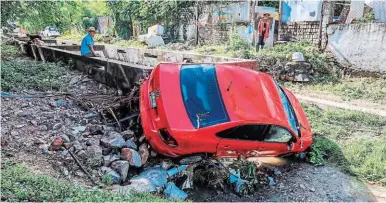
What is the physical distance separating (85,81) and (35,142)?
15.3 feet

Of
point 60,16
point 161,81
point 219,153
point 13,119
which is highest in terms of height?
point 60,16

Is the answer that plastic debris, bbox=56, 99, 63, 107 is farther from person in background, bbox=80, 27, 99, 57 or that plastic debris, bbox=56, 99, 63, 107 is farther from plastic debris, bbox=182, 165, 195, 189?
person in background, bbox=80, 27, 99, 57

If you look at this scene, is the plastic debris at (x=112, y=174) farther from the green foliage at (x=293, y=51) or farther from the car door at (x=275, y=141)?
the green foliage at (x=293, y=51)

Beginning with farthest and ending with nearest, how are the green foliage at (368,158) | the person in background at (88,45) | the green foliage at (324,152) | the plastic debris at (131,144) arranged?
the person in background at (88,45), the green foliage at (324,152), the green foliage at (368,158), the plastic debris at (131,144)

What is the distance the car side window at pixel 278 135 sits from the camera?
5.45 m

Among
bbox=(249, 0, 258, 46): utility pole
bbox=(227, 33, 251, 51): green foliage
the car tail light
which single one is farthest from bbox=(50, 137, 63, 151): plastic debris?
bbox=(249, 0, 258, 46): utility pole

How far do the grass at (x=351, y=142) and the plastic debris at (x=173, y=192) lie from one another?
A: 2.82m

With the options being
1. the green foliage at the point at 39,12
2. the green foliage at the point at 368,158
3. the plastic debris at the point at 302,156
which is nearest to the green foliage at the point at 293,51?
the green foliage at the point at 368,158

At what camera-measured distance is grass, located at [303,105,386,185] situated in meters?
6.10

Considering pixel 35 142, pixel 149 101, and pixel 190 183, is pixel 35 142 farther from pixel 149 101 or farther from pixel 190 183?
pixel 190 183

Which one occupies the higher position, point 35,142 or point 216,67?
point 216,67

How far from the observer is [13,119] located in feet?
18.9

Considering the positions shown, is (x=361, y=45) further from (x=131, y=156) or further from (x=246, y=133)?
(x=131, y=156)

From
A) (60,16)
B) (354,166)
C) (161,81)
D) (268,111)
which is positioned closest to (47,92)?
(60,16)
